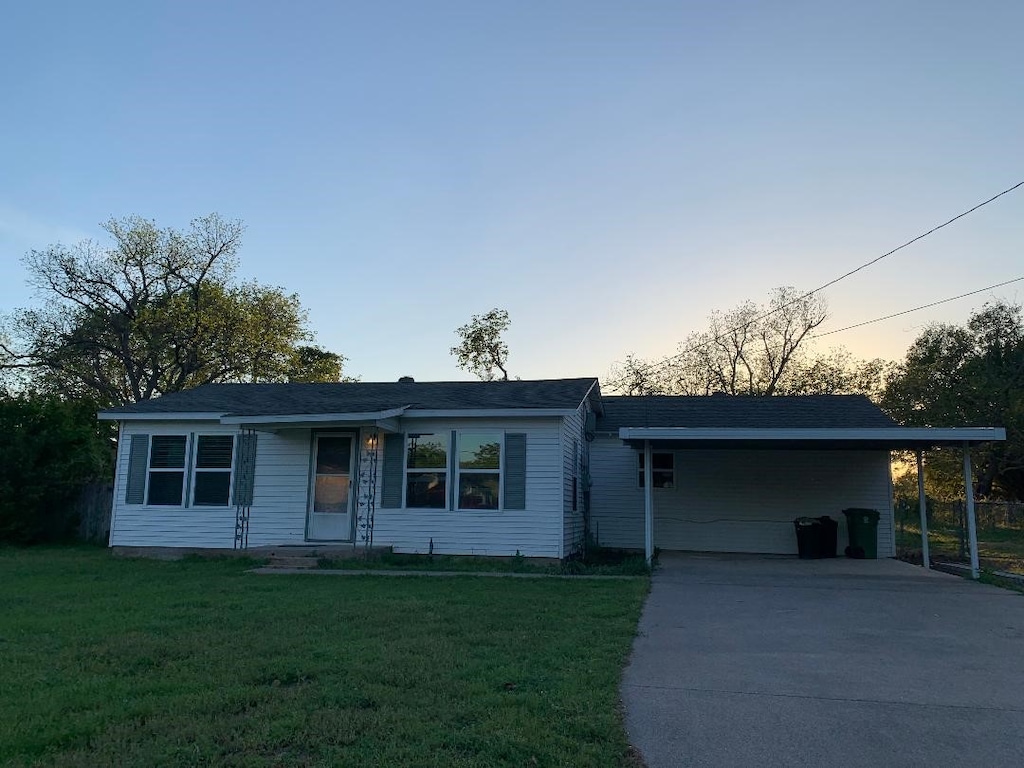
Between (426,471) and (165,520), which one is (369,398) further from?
(165,520)

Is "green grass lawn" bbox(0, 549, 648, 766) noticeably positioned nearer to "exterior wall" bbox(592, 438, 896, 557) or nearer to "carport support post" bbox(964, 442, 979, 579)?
"carport support post" bbox(964, 442, 979, 579)

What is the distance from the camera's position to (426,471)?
42.6 feet

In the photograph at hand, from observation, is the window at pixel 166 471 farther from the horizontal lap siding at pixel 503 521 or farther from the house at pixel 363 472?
the horizontal lap siding at pixel 503 521

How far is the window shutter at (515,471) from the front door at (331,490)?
9.52ft

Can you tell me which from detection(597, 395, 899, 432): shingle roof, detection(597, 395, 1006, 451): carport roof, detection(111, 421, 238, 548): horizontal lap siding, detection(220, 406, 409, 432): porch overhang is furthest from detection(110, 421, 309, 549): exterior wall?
detection(597, 395, 899, 432): shingle roof

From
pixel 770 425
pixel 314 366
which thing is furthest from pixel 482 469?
pixel 314 366

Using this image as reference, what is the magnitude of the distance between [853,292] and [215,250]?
83.0ft

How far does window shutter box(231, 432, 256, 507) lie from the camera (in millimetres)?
13453

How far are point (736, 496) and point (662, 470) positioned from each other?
162 cm

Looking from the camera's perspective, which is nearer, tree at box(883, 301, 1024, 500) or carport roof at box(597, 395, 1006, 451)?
carport roof at box(597, 395, 1006, 451)

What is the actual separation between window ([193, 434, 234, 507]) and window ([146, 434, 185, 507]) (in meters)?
0.34

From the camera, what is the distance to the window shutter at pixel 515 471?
12516 millimetres

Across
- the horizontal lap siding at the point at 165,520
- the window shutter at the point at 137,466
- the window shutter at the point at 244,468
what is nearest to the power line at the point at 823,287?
the window shutter at the point at 244,468

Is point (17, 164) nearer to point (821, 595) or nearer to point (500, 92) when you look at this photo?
point (500, 92)
